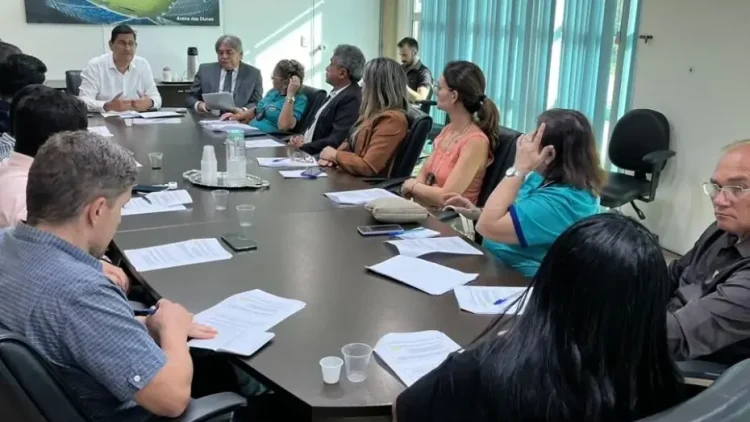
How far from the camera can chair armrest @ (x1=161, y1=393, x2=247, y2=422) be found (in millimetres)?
1417

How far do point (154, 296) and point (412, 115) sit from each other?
2.06m

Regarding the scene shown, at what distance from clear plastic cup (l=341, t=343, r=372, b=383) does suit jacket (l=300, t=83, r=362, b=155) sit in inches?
109

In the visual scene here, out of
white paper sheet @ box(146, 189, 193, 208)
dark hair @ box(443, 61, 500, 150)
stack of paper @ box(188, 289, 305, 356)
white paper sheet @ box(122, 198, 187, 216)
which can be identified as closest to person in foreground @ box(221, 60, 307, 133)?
dark hair @ box(443, 61, 500, 150)

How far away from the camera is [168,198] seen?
2.79m

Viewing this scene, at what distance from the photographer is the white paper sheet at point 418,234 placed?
2385 millimetres

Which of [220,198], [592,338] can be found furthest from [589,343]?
[220,198]

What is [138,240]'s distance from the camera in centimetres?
230

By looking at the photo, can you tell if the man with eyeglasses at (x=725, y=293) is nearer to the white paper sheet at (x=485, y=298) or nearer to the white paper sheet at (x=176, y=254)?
the white paper sheet at (x=485, y=298)

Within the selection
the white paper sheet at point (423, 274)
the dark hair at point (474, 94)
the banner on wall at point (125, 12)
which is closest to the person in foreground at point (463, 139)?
the dark hair at point (474, 94)

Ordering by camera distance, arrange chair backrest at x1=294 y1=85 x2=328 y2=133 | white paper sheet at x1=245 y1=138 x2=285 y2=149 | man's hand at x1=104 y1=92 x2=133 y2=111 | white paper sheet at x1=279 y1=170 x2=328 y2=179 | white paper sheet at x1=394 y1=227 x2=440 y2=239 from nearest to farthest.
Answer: white paper sheet at x1=394 y1=227 x2=440 y2=239, white paper sheet at x1=279 y1=170 x2=328 y2=179, white paper sheet at x1=245 y1=138 x2=285 y2=149, chair backrest at x1=294 y1=85 x2=328 y2=133, man's hand at x1=104 y1=92 x2=133 y2=111

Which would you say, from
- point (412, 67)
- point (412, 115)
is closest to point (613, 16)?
point (412, 115)

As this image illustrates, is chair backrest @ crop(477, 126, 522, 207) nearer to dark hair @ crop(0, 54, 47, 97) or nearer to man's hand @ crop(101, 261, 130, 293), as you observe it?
man's hand @ crop(101, 261, 130, 293)

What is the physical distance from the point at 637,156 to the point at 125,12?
4.63 metres

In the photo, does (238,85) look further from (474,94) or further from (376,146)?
(474,94)
